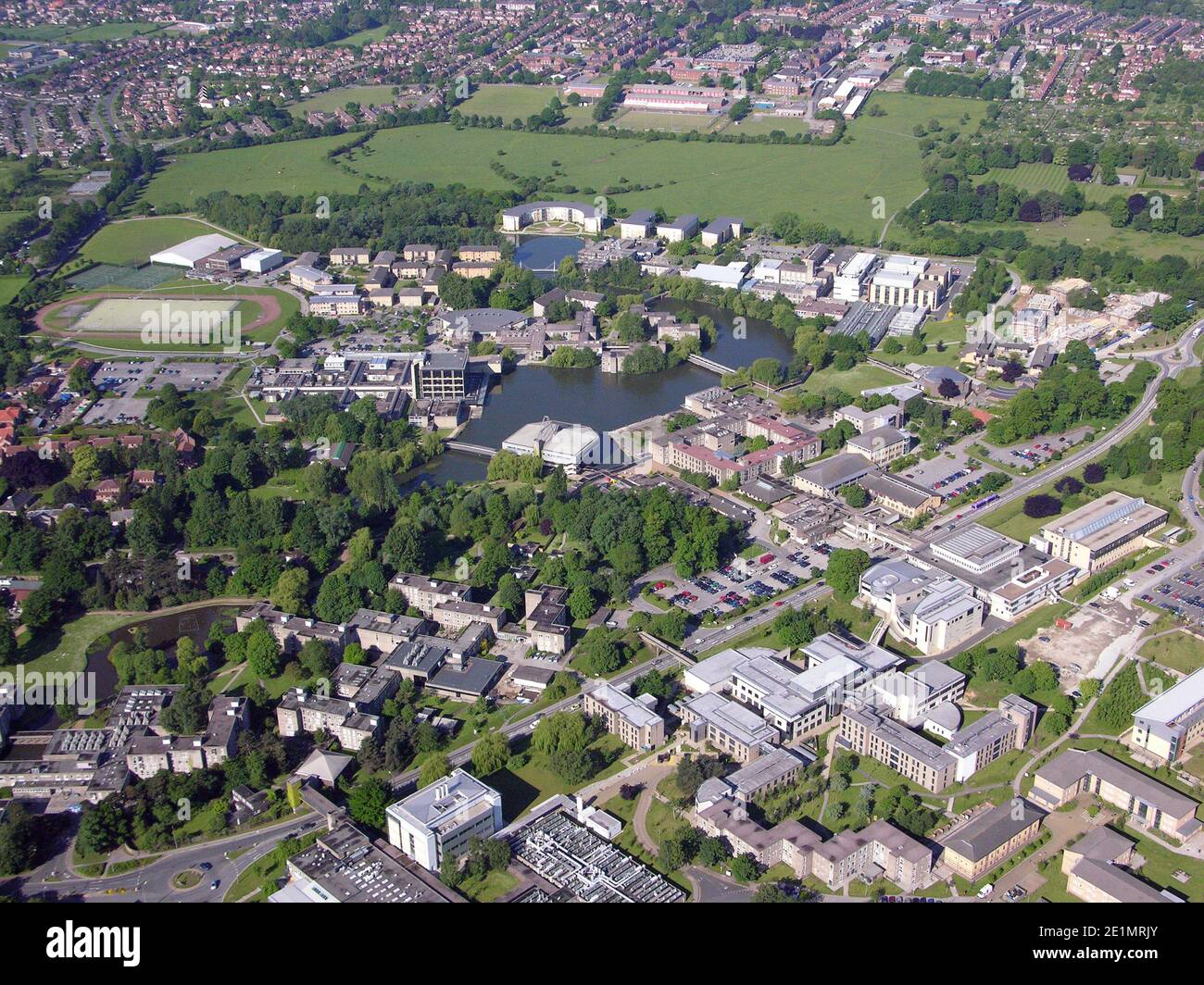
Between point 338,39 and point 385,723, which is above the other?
point 338,39

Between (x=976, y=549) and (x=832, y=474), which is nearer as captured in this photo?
(x=976, y=549)

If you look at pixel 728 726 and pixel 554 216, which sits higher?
pixel 554 216

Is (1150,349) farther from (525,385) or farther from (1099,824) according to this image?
(1099,824)

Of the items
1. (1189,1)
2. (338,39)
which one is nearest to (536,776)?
(338,39)

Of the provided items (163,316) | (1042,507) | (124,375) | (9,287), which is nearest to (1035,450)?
(1042,507)

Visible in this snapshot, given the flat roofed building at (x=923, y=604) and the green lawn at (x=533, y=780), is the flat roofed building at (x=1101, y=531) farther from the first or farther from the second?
the green lawn at (x=533, y=780)

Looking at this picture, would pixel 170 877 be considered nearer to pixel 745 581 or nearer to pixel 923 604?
pixel 745 581
